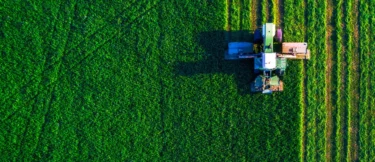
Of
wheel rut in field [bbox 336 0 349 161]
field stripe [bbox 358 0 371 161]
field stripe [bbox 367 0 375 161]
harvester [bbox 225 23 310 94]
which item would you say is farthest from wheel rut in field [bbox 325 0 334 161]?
field stripe [bbox 367 0 375 161]

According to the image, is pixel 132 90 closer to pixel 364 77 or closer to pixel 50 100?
pixel 50 100

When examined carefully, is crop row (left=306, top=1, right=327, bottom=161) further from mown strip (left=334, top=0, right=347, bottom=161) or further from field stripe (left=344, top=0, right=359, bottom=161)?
field stripe (left=344, top=0, right=359, bottom=161)

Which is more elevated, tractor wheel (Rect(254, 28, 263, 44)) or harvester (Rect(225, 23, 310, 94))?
tractor wheel (Rect(254, 28, 263, 44))

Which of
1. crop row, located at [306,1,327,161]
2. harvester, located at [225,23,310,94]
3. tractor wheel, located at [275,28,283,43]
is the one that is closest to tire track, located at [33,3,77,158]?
harvester, located at [225,23,310,94]

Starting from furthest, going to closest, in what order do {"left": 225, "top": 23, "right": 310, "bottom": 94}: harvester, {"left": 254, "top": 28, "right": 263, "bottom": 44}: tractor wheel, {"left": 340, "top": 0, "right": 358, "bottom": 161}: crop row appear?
{"left": 340, "top": 0, "right": 358, "bottom": 161}: crop row, {"left": 254, "top": 28, "right": 263, "bottom": 44}: tractor wheel, {"left": 225, "top": 23, "right": 310, "bottom": 94}: harvester

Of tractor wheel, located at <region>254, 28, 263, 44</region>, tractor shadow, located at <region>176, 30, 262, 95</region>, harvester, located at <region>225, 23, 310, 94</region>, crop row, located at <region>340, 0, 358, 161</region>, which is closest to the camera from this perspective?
harvester, located at <region>225, 23, 310, 94</region>

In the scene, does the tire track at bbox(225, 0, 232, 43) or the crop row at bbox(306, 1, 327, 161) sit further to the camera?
the tire track at bbox(225, 0, 232, 43)

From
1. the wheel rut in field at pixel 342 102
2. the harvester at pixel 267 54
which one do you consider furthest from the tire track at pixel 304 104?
the wheel rut in field at pixel 342 102
